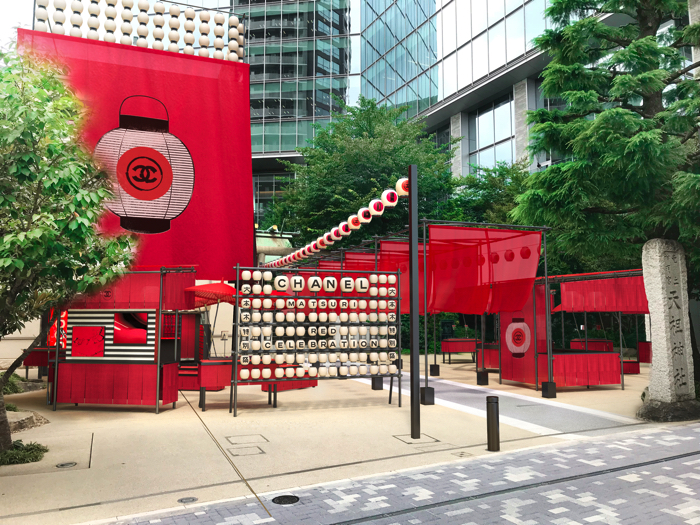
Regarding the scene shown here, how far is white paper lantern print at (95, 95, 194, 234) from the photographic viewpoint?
12227 mm

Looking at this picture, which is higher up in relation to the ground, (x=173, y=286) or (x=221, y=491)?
(x=173, y=286)

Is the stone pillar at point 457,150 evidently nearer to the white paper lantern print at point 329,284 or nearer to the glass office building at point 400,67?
the glass office building at point 400,67

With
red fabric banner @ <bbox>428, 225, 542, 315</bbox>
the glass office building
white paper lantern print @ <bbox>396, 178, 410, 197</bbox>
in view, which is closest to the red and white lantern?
white paper lantern print @ <bbox>396, 178, 410, 197</bbox>

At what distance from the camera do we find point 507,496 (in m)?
5.71

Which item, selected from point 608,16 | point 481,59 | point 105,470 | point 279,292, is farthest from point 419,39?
point 105,470

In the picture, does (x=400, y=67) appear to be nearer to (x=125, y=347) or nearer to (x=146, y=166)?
(x=146, y=166)

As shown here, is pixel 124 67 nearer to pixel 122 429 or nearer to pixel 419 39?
pixel 122 429

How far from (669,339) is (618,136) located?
3.97 meters

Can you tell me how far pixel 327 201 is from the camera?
24.6m

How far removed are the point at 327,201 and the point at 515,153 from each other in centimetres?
1122

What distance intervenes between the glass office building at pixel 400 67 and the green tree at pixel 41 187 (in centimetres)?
2452

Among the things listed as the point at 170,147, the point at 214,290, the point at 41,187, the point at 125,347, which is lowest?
the point at 125,347

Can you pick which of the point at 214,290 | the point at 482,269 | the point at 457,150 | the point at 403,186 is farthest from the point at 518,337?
the point at 457,150

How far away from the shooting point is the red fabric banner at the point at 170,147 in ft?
40.4
